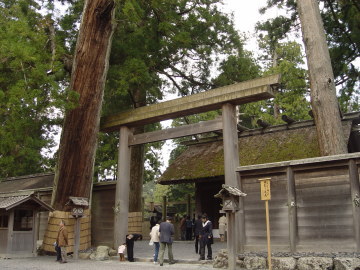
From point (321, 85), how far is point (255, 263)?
5540 mm

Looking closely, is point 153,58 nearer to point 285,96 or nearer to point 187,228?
point 187,228

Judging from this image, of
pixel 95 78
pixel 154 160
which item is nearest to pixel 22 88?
pixel 95 78

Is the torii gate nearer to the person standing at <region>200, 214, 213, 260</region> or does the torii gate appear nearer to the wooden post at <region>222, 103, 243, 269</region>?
the wooden post at <region>222, 103, 243, 269</region>

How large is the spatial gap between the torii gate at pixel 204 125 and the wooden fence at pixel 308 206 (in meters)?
0.46

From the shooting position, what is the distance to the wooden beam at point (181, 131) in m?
11.6

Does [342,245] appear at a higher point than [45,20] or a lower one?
lower

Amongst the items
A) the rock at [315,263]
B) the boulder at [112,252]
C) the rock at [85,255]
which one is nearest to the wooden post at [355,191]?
the rock at [315,263]

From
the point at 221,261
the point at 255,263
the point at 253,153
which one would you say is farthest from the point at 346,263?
the point at 253,153

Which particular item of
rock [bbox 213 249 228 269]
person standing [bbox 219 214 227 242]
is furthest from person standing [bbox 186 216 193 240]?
rock [bbox 213 249 228 269]

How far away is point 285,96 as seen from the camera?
85.1 ft

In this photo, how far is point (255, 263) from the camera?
915 centimetres

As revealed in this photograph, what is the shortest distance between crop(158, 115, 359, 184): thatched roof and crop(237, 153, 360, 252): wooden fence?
6.50 metres

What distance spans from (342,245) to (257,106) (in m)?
20.3

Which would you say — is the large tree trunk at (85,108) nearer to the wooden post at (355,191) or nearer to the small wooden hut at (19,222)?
the small wooden hut at (19,222)
